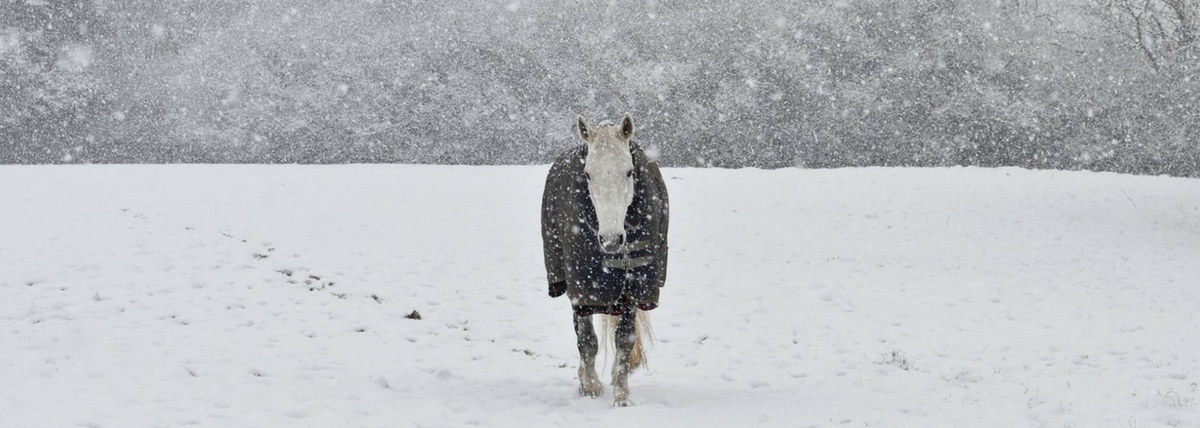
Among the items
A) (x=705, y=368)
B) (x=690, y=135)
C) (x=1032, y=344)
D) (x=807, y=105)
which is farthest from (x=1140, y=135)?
(x=705, y=368)

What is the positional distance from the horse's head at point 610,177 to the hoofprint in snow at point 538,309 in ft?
4.79

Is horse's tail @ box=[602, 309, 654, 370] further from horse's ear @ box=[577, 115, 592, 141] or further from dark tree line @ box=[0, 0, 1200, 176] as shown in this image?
dark tree line @ box=[0, 0, 1200, 176]

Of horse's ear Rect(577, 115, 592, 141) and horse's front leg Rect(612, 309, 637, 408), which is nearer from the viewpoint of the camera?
horse's ear Rect(577, 115, 592, 141)

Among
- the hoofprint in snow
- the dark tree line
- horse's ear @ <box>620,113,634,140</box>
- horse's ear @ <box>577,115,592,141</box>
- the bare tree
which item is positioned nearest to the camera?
horse's ear @ <box>620,113,634,140</box>

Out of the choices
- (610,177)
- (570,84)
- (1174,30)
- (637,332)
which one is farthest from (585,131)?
(570,84)

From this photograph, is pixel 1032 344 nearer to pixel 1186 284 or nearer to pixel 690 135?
pixel 1186 284

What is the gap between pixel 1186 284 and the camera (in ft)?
42.3

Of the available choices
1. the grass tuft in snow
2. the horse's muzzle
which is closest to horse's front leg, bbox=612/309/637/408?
the horse's muzzle

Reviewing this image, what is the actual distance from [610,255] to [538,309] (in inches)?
177

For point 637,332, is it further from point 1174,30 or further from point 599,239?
point 1174,30

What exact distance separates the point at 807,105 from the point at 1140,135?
35.4ft

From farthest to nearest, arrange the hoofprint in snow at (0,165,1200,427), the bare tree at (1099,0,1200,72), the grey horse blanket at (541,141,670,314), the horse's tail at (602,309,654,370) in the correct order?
1. the bare tree at (1099,0,1200,72)
2. the horse's tail at (602,309,654,370)
3. the hoofprint in snow at (0,165,1200,427)
4. the grey horse blanket at (541,141,670,314)

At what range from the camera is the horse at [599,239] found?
6660 mm

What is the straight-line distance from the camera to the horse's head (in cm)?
645
